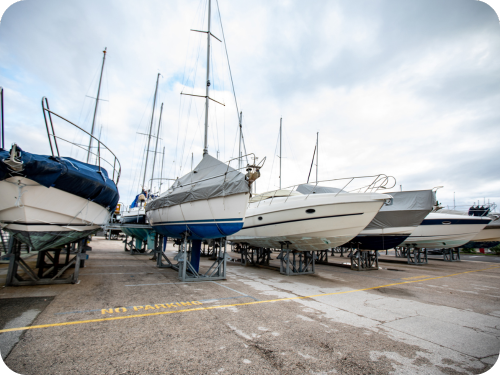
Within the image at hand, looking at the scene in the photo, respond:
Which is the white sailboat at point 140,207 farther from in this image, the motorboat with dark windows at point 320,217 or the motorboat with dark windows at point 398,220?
the motorboat with dark windows at point 398,220

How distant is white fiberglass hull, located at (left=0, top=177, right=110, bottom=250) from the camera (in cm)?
438

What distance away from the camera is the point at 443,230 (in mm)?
14086

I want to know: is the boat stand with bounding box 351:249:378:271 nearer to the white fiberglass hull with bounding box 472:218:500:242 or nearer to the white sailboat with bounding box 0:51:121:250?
the white sailboat with bounding box 0:51:121:250

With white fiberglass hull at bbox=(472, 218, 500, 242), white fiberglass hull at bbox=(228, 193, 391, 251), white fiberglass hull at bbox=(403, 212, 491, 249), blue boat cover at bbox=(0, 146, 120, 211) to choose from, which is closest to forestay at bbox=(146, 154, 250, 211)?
blue boat cover at bbox=(0, 146, 120, 211)

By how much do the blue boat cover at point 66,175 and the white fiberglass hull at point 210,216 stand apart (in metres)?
1.92

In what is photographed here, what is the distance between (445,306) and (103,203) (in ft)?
26.5

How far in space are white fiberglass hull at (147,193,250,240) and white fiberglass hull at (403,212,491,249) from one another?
12519 millimetres

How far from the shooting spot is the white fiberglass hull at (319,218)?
7219mm

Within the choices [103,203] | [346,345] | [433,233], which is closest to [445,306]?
[346,345]

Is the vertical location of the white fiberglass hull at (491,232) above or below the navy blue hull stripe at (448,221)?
below

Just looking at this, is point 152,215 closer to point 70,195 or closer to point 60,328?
point 70,195

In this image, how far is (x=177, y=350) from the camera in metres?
2.71

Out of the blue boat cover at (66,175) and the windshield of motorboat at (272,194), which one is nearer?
the blue boat cover at (66,175)

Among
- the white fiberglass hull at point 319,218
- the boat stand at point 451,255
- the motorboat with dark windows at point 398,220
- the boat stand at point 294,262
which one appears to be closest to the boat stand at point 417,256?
the boat stand at point 451,255
